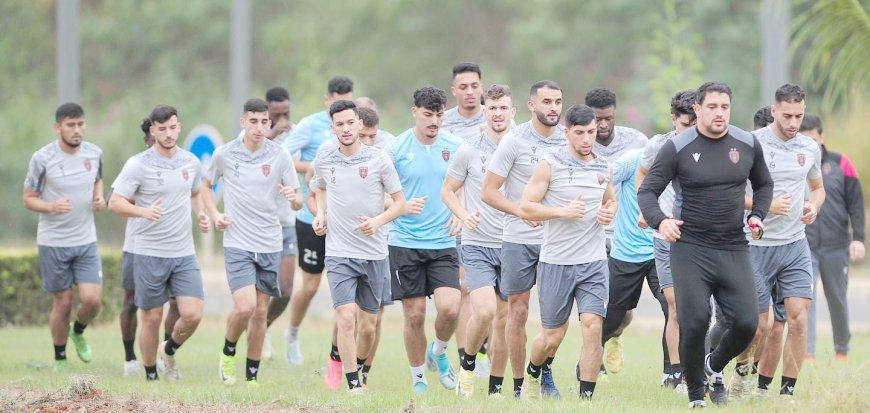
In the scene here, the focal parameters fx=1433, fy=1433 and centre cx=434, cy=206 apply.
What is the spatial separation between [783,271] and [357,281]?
345 centimetres

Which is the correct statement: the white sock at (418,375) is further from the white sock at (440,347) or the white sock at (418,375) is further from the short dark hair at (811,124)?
the short dark hair at (811,124)

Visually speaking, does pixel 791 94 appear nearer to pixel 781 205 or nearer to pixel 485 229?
pixel 781 205

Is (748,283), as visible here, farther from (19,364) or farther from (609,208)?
(19,364)

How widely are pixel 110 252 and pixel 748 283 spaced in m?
11.6

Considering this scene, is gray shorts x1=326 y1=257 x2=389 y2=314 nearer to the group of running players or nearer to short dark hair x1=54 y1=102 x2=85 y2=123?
the group of running players

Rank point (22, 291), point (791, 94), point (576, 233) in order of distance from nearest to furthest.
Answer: point (576, 233) → point (791, 94) → point (22, 291)

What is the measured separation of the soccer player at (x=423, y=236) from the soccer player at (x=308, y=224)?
1.91m

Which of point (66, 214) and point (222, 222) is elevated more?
point (66, 214)

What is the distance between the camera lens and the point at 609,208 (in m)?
10.8

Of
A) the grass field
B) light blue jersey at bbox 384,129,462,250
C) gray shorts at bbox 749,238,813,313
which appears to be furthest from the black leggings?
light blue jersey at bbox 384,129,462,250

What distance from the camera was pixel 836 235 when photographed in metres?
15.3

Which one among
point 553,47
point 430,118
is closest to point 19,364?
point 430,118

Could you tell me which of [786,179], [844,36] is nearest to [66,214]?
[786,179]

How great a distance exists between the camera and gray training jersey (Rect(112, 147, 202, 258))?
1293 cm
